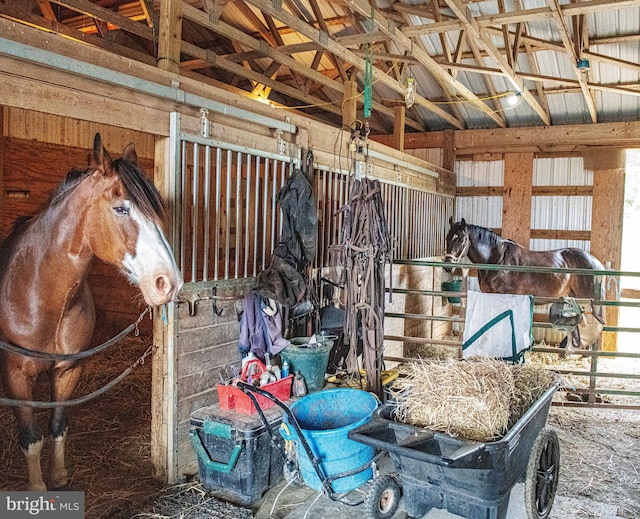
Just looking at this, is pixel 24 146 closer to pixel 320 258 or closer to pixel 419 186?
pixel 320 258

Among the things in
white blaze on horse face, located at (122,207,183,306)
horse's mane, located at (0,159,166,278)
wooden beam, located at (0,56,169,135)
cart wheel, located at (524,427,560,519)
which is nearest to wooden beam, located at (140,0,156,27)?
wooden beam, located at (0,56,169,135)

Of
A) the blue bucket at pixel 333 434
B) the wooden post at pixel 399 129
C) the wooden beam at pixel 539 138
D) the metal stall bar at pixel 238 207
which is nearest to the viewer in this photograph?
the blue bucket at pixel 333 434

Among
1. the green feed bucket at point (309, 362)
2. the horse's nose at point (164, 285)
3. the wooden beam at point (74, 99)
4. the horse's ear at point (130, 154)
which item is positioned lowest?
the green feed bucket at point (309, 362)

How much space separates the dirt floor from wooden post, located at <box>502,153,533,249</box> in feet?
12.4

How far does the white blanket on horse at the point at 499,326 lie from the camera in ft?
12.2

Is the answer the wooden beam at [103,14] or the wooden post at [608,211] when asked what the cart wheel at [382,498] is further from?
the wooden post at [608,211]

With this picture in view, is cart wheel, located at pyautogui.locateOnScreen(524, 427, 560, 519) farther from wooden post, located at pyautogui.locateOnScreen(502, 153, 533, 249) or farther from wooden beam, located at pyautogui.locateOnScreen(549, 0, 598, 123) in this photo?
wooden post, located at pyautogui.locateOnScreen(502, 153, 533, 249)

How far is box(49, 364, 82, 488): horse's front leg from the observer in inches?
101

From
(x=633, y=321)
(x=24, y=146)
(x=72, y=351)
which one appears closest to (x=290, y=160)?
(x=72, y=351)

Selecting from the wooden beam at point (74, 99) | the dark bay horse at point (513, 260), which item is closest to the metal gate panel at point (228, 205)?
the wooden beam at point (74, 99)

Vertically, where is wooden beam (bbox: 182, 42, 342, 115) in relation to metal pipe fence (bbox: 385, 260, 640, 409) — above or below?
above

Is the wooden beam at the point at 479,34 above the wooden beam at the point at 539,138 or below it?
above

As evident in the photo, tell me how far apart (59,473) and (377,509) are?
168 centimetres

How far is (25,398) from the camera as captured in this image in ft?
7.95
